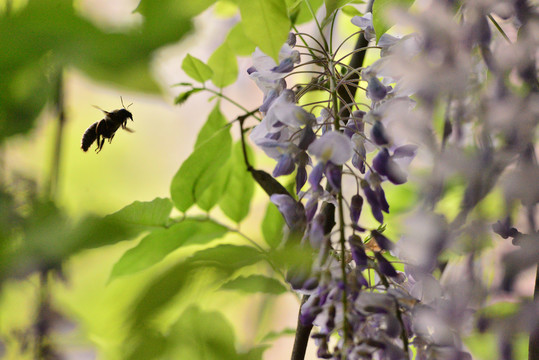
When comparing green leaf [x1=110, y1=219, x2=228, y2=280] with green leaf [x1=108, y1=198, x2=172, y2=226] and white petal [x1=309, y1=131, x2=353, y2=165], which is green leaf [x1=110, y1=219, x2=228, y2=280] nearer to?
green leaf [x1=108, y1=198, x2=172, y2=226]

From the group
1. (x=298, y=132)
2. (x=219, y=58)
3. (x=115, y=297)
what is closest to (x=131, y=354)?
(x=115, y=297)

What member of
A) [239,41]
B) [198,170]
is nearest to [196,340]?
[198,170]

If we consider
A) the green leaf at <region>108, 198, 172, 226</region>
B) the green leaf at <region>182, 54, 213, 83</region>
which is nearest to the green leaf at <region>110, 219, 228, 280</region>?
the green leaf at <region>108, 198, 172, 226</region>

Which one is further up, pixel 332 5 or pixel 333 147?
pixel 332 5

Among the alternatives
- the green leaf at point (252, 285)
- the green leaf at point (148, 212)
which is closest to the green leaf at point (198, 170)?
the green leaf at point (148, 212)

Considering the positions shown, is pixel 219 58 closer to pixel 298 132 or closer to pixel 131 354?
pixel 298 132

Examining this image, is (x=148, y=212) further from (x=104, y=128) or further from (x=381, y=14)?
(x=381, y=14)
